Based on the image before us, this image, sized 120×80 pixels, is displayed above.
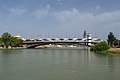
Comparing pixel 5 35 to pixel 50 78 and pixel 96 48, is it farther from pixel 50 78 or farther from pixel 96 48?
pixel 50 78

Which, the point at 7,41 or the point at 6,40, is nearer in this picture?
the point at 6,40

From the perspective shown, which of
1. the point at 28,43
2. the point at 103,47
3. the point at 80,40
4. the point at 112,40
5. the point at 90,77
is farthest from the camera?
the point at 28,43

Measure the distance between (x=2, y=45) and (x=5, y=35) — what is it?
4.32 metres

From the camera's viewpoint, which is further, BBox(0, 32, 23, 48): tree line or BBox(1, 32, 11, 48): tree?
BBox(0, 32, 23, 48): tree line

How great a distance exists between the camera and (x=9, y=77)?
16109 millimetres

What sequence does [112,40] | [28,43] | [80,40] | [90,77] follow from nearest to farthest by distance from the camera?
[90,77] → [112,40] → [80,40] → [28,43]

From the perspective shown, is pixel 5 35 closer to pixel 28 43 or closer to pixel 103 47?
pixel 28 43

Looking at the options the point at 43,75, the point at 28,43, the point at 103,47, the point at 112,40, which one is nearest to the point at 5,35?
the point at 28,43

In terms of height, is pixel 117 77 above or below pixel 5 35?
below

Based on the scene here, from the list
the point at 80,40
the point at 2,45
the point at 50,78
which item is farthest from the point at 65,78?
the point at 2,45

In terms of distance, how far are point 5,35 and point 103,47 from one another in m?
37.2

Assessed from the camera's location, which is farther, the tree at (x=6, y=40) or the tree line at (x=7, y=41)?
the tree line at (x=7, y=41)

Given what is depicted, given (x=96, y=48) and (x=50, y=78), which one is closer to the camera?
(x=50, y=78)

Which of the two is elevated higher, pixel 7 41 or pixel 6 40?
pixel 6 40
